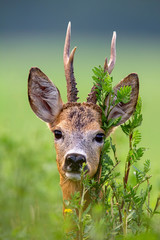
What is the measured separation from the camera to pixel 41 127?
37.0ft

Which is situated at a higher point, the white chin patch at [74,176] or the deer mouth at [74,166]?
the deer mouth at [74,166]

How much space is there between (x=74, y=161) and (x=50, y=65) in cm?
2181

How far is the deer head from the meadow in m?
0.50

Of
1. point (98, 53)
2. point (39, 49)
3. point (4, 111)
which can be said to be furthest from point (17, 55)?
point (4, 111)

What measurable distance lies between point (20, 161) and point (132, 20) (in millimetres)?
24629

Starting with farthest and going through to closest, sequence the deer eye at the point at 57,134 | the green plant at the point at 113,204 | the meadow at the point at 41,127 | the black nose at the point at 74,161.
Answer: the meadow at the point at 41,127
the deer eye at the point at 57,134
the black nose at the point at 74,161
the green plant at the point at 113,204

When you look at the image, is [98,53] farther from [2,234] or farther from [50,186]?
[2,234]

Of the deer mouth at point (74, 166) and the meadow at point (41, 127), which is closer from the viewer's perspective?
the deer mouth at point (74, 166)

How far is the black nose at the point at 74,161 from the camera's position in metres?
5.09

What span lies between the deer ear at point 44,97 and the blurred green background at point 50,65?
1205mm


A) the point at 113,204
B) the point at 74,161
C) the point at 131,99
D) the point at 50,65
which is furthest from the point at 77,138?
the point at 50,65

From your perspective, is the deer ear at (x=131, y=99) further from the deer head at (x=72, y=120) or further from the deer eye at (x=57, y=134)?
the deer eye at (x=57, y=134)

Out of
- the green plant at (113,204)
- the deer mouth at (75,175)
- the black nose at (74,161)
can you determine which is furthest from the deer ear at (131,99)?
the deer mouth at (75,175)

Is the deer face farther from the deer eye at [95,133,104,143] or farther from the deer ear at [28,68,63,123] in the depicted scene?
A: the deer ear at [28,68,63,123]
